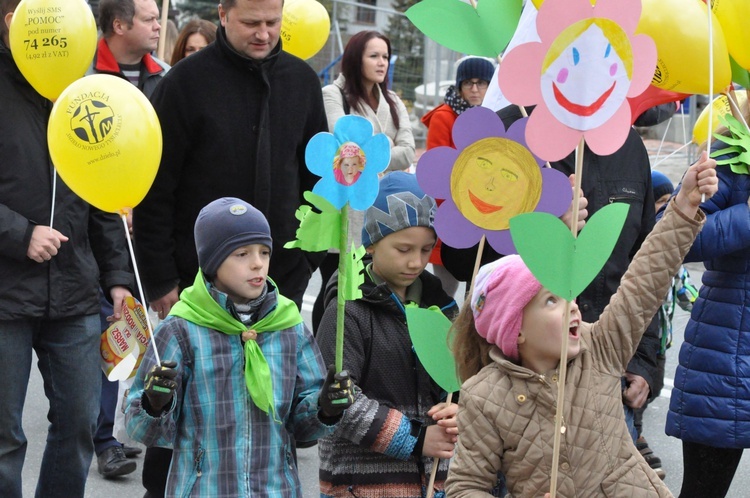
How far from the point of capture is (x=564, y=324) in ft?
9.36

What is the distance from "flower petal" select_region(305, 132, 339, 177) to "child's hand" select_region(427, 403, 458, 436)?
2.57ft

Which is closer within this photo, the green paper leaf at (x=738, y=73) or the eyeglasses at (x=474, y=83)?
the green paper leaf at (x=738, y=73)

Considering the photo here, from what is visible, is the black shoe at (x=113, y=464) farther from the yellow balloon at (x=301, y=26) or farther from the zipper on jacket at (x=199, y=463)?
the yellow balloon at (x=301, y=26)

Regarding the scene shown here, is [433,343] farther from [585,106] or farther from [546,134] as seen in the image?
[585,106]

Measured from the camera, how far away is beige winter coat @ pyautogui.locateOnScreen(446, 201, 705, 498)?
297 centimetres

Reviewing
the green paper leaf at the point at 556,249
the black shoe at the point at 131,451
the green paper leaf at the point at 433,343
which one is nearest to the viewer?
the green paper leaf at the point at 556,249

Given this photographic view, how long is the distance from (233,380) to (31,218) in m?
1.15

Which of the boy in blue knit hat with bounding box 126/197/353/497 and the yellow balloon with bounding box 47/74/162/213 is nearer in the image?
the boy in blue knit hat with bounding box 126/197/353/497

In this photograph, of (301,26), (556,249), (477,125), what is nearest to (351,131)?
(477,125)

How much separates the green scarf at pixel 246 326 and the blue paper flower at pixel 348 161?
39 centimetres

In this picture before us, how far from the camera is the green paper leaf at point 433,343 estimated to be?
11.2ft

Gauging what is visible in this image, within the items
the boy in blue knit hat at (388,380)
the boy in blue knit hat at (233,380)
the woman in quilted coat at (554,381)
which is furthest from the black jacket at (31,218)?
the woman in quilted coat at (554,381)

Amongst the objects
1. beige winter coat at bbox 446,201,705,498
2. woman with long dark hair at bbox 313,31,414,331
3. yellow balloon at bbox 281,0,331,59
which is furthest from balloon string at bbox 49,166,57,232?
woman with long dark hair at bbox 313,31,414,331

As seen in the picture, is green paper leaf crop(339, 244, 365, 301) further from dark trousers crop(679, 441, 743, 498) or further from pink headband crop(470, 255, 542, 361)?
dark trousers crop(679, 441, 743, 498)
